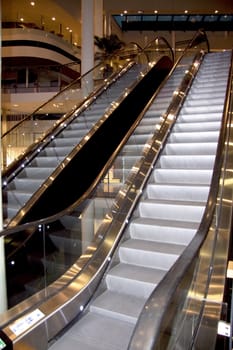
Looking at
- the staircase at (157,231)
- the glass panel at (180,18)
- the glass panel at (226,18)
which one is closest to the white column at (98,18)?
the glass panel at (180,18)

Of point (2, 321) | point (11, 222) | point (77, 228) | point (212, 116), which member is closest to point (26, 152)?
point (11, 222)

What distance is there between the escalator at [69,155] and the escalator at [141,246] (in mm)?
1014

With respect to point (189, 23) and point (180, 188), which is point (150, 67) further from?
point (189, 23)

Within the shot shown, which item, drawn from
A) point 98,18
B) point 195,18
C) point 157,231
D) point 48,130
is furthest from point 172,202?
point 195,18

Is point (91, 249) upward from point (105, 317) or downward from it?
upward

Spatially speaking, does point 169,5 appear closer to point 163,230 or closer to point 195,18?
point 195,18

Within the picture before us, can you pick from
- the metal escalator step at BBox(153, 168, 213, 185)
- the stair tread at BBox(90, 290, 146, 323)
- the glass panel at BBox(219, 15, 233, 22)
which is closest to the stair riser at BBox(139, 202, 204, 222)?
the metal escalator step at BBox(153, 168, 213, 185)

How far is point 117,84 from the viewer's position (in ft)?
29.3

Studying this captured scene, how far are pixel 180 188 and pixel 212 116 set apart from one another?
2127mm

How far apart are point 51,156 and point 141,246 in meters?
3.19

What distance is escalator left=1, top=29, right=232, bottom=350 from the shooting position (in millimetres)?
2178

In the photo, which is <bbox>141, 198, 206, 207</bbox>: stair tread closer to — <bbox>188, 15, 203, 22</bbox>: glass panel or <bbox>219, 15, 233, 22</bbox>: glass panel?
<bbox>188, 15, 203, 22</bbox>: glass panel

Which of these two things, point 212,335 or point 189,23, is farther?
point 189,23

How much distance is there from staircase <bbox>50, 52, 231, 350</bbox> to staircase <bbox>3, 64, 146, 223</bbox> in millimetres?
1865
